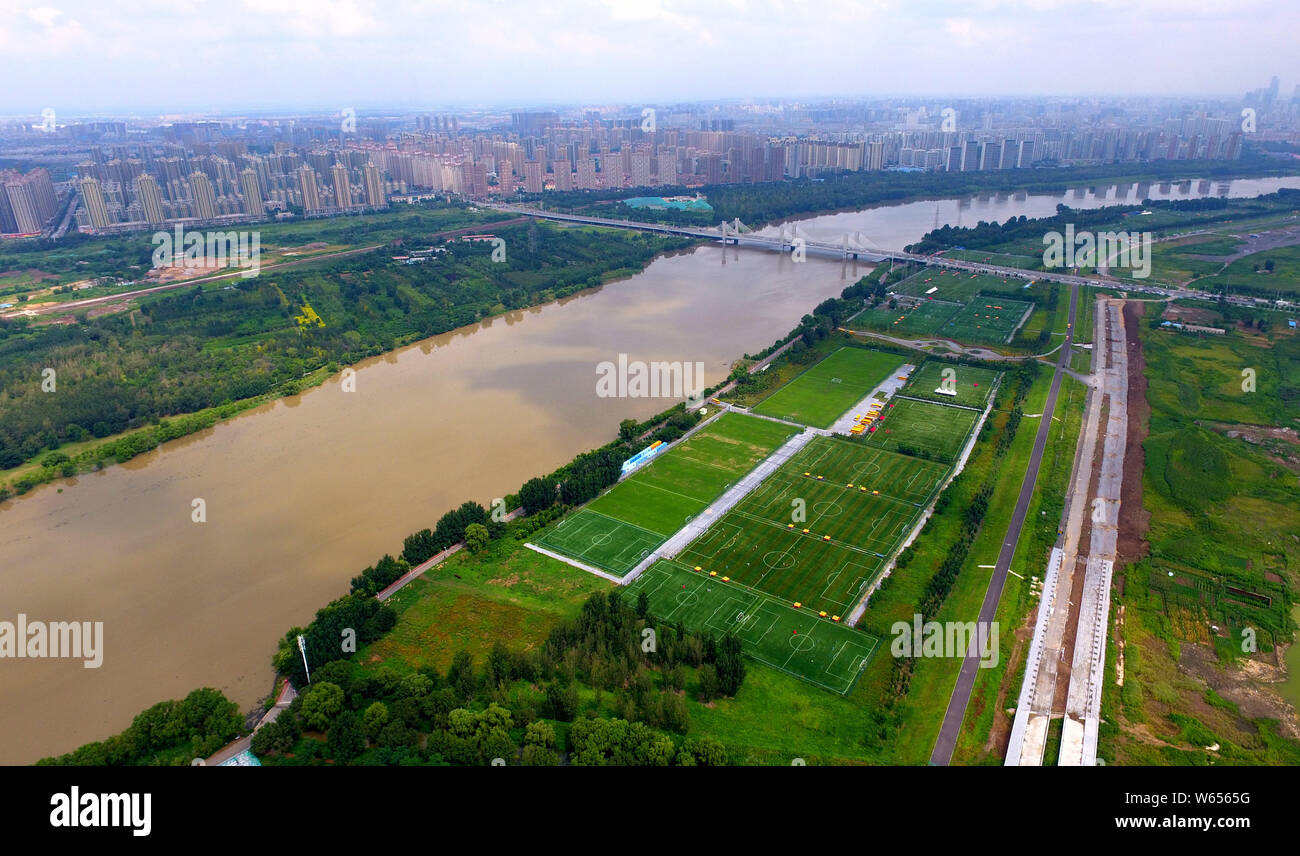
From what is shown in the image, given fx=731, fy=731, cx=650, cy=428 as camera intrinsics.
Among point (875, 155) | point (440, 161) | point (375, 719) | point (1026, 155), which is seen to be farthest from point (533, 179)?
point (375, 719)

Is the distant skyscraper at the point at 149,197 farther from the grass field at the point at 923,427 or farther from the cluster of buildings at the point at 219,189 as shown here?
the grass field at the point at 923,427

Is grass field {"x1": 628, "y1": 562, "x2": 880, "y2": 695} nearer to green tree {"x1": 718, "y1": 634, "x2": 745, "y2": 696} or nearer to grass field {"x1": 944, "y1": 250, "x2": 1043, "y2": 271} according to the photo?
green tree {"x1": 718, "y1": 634, "x2": 745, "y2": 696}

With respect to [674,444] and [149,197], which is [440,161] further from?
[674,444]

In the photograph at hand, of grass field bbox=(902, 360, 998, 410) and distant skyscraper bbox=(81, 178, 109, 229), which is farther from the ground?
distant skyscraper bbox=(81, 178, 109, 229)

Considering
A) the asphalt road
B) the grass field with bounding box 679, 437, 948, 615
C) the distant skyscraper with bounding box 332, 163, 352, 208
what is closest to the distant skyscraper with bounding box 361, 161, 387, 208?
the distant skyscraper with bounding box 332, 163, 352, 208

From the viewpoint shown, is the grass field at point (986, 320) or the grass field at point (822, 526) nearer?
the grass field at point (822, 526)

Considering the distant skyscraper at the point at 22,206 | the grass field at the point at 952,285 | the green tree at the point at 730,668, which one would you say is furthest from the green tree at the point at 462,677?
the distant skyscraper at the point at 22,206
